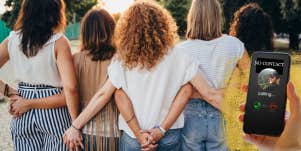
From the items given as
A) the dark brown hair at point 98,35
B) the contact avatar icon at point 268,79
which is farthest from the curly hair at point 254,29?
the contact avatar icon at point 268,79

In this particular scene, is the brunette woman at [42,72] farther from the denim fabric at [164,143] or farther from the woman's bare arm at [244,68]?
the woman's bare arm at [244,68]

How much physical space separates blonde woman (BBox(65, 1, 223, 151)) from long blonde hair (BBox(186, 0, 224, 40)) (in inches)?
13.5

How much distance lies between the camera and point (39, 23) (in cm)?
296

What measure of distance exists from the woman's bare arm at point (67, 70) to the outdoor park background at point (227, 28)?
566 millimetres

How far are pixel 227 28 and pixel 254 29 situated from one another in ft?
71.8

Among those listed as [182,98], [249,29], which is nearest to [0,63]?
[182,98]

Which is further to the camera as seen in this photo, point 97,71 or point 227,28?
point 227,28

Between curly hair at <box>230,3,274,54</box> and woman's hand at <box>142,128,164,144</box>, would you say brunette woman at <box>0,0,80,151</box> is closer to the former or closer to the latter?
woman's hand at <box>142,128,164,144</box>

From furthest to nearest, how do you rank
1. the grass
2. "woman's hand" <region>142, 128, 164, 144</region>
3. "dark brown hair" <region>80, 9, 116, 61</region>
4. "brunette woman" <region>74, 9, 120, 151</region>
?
"dark brown hair" <region>80, 9, 116, 61</region> → "brunette woman" <region>74, 9, 120, 151</region> → "woman's hand" <region>142, 128, 164, 144</region> → the grass

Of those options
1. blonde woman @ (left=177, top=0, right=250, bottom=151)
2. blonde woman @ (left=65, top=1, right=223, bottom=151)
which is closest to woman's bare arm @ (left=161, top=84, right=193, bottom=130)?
blonde woman @ (left=65, top=1, right=223, bottom=151)

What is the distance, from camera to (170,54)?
281 centimetres

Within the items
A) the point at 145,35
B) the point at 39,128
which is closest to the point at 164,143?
the point at 145,35

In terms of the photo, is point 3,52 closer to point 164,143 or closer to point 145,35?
point 145,35

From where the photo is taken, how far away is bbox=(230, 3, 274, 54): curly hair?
8.80 ft
